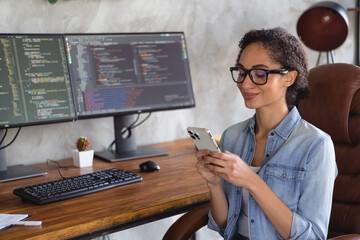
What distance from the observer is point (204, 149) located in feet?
4.75

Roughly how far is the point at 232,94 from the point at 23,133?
129 centimetres

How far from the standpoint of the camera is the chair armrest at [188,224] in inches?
60.9

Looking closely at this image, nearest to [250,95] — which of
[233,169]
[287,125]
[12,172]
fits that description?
[287,125]

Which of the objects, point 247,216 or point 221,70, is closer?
point 247,216

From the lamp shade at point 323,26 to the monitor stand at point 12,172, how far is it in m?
1.86

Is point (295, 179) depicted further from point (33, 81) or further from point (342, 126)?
point (33, 81)

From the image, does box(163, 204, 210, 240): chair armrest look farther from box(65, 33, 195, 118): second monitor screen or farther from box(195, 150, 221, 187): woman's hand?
box(65, 33, 195, 118): second monitor screen

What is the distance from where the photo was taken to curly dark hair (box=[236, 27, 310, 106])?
149 cm

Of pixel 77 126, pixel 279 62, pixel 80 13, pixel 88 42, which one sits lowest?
pixel 77 126

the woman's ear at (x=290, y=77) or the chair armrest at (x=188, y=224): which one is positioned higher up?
the woman's ear at (x=290, y=77)

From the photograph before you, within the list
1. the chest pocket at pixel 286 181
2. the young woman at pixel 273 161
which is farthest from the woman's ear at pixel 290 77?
the chest pocket at pixel 286 181

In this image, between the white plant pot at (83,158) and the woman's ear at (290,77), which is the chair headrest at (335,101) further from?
the white plant pot at (83,158)

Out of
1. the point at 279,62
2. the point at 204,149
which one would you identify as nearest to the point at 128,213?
the point at 204,149

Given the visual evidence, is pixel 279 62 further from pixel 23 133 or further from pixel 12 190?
→ pixel 23 133
